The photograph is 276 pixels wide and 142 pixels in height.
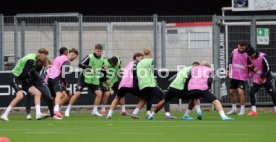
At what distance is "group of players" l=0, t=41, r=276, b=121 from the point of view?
853 inches

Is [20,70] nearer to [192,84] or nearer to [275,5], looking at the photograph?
[192,84]

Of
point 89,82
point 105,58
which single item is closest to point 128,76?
point 89,82

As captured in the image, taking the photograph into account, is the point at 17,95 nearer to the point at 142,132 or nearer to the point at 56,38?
the point at 56,38

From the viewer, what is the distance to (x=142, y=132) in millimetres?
16688

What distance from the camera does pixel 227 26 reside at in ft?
92.5

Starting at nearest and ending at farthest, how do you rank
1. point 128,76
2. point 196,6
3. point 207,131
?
1. point 207,131
2. point 128,76
3. point 196,6

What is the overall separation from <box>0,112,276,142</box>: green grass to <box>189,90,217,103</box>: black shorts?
40.6 inches

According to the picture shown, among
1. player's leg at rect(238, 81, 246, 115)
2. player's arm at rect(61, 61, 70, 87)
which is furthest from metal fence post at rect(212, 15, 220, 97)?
player's arm at rect(61, 61, 70, 87)

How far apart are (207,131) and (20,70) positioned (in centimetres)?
674

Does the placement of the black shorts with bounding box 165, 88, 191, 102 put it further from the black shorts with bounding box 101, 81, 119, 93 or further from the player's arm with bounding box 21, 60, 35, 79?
the black shorts with bounding box 101, 81, 119, 93

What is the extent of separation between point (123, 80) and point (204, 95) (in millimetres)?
3066

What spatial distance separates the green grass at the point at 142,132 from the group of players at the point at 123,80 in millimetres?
1884

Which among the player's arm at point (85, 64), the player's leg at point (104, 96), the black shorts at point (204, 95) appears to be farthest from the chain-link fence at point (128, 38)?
the black shorts at point (204, 95)

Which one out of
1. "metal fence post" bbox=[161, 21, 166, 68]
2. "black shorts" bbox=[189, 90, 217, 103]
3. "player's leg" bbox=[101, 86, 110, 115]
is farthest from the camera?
"metal fence post" bbox=[161, 21, 166, 68]
